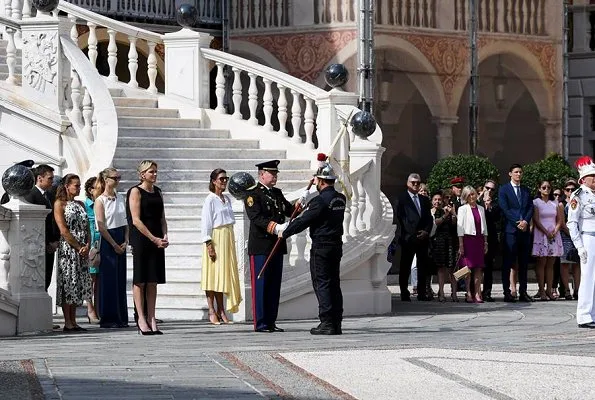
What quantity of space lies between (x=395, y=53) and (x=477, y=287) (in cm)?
848

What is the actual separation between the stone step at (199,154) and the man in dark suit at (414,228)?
67.3 inches

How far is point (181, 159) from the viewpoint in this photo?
20.4m

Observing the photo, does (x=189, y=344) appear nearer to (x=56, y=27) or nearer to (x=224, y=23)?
(x=56, y=27)

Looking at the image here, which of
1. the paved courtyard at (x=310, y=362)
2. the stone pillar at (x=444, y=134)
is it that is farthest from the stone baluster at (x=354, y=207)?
the stone pillar at (x=444, y=134)

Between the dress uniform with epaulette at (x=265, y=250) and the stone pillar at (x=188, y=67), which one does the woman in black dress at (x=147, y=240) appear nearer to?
the dress uniform with epaulette at (x=265, y=250)

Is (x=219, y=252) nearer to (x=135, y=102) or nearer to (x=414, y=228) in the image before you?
(x=414, y=228)

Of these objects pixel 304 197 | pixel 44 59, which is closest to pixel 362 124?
pixel 304 197

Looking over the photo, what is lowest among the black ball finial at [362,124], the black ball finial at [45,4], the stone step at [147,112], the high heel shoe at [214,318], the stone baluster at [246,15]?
the high heel shoe at [214,318]

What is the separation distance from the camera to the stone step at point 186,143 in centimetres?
2033

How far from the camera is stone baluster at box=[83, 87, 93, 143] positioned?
19766 millimetres

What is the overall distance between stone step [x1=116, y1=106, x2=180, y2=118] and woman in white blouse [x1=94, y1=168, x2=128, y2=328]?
4.62m

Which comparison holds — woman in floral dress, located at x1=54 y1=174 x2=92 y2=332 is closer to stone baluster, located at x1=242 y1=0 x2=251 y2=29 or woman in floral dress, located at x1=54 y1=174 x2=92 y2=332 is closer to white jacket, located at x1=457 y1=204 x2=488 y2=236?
white jacket, located at x1=457 y1=204 x2=488 y2=236

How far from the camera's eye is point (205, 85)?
22016 mm

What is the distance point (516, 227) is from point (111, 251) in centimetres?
591
